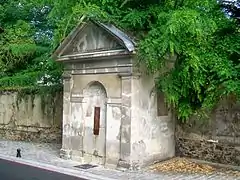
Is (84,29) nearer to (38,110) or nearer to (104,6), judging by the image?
(104,6)

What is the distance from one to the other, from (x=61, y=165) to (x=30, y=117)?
5971mm

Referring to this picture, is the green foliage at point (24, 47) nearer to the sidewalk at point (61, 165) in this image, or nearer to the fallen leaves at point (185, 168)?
the sidewalk at point (61, 165)

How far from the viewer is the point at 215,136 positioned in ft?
35.7

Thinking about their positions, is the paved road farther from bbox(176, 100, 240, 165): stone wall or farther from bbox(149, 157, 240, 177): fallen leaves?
bbox(176, 100, 240, 165): stone wall

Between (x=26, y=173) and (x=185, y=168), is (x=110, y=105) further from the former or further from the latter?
(x=26, y=173)

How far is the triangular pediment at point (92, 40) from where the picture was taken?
10.2m

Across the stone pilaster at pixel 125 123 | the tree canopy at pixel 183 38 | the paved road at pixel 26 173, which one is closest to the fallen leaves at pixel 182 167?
the stone pilaster at pixel 125 123

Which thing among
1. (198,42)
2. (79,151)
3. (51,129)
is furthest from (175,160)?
(51,129)

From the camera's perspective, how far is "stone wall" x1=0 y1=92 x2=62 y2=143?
50.6 feet

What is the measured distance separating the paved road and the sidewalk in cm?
34

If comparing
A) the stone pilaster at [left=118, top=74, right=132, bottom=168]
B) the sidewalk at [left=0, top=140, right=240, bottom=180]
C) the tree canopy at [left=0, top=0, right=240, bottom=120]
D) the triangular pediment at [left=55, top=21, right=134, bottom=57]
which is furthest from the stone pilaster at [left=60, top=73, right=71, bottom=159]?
the stone pilaster at [left=118, top=74, right=132, bottom=168]

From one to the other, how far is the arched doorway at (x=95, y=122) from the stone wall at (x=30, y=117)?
4.07 metres

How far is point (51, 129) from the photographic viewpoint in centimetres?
1551

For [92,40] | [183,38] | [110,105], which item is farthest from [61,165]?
[183,38]
